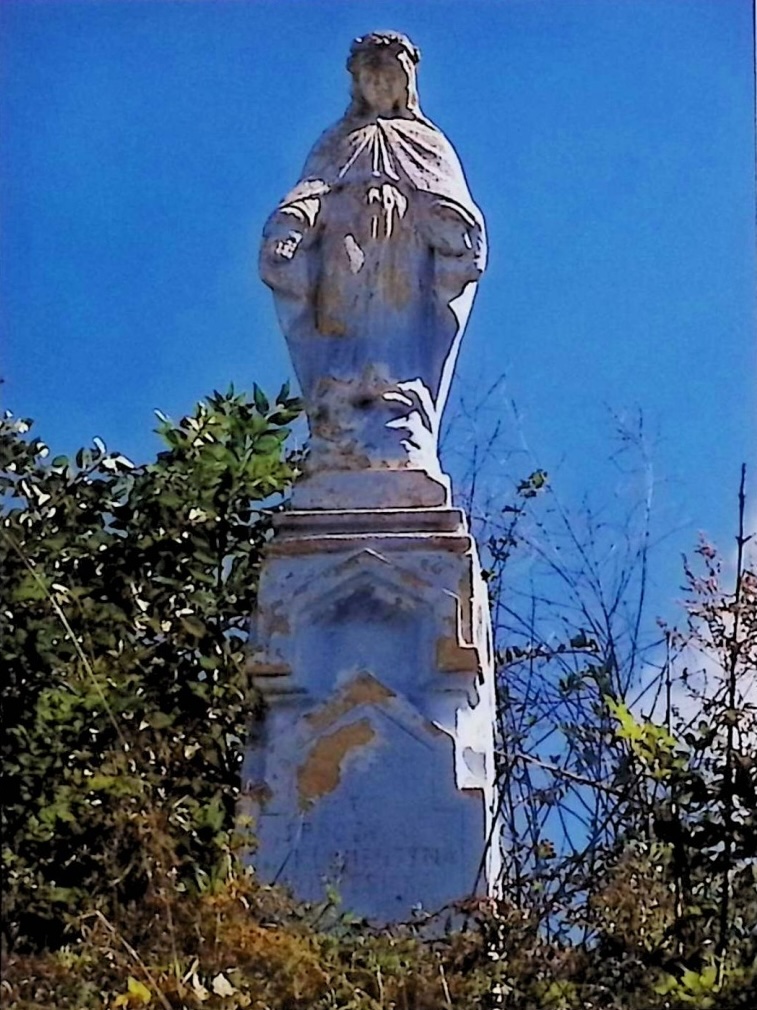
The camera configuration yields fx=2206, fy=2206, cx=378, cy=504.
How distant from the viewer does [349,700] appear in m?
7.17

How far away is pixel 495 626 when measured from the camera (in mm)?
11000

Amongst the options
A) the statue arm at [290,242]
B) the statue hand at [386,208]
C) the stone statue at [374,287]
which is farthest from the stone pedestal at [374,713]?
the statue hand at [386,208]

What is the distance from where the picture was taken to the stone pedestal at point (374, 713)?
22.8 feet

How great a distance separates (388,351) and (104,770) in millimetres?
2642

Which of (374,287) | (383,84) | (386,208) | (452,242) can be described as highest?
(383,84)

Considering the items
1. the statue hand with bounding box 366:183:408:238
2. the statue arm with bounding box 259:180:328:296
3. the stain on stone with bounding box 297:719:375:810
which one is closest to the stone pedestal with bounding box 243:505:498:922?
the stain on stone with bounding box 297:719:375:810

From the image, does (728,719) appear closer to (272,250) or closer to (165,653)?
(165,653)

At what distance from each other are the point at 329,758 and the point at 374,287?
5.70ft

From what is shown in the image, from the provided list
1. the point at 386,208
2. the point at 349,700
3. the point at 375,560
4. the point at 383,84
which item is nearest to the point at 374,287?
the point at 386,208

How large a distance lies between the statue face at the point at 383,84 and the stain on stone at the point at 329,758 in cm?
239

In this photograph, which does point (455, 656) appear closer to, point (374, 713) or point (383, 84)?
point (374, 713)

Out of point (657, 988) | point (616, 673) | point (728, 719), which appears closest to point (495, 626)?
point (616, 673)

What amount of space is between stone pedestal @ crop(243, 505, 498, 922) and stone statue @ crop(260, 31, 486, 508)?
16.6 inches

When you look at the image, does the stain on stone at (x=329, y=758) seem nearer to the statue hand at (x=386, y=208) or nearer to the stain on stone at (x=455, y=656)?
the stain on stone at (x=455, y=656)
